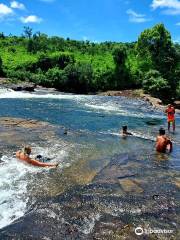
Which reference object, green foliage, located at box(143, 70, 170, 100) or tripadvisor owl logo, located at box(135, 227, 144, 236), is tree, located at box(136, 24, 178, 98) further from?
tripadvisor owl logo, located at box(135, 227, 144, 236)

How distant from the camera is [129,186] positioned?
1280 cm

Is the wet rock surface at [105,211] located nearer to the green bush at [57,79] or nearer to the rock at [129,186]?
the rock at [129,186]

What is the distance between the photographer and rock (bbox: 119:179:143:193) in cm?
1245

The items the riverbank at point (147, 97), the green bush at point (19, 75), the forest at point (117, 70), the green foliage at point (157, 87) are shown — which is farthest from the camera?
the green bush at point (19, 75)

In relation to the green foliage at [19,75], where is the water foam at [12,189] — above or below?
below

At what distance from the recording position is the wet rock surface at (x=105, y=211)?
9.24 metres

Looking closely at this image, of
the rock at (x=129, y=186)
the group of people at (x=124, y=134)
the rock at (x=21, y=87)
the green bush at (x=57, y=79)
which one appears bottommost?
the rock at (x=129, y=186)

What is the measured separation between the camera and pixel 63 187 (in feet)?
41.0

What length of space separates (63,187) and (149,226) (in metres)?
3.81

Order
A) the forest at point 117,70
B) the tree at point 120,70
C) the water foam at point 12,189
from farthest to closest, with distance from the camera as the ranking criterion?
the tree at point 120,70
the forest at point 117,70
the water foam at point 12,189

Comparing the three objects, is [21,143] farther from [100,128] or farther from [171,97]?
[171,97]

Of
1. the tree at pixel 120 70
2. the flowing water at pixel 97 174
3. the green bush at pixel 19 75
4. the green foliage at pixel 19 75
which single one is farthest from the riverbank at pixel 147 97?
the flowing water at pixel 97 174

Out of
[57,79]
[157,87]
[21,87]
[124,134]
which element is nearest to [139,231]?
[124,134]

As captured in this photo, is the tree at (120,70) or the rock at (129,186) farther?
the tree at (120,70)
